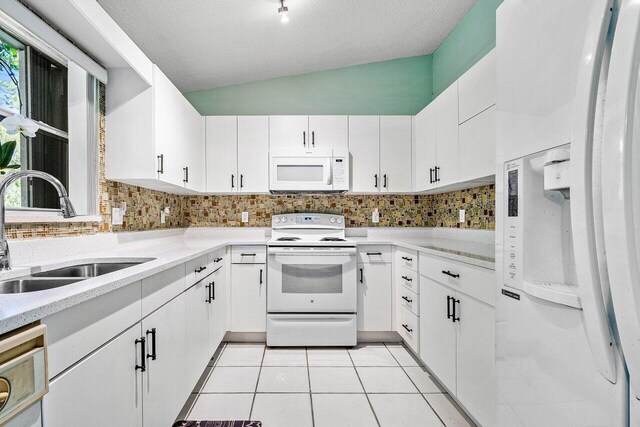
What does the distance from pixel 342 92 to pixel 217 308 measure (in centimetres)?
245

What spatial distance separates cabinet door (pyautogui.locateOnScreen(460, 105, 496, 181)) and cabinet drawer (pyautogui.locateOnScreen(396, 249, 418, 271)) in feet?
2.20

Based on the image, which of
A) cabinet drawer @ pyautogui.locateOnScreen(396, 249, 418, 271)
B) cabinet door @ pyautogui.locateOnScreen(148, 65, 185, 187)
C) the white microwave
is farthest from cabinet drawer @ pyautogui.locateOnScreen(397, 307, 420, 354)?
cabinet door @ pyautogui.locateOnScreen(148, 65, 185, 187)

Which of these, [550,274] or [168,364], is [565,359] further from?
[168,364]

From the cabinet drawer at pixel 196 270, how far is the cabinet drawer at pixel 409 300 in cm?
151

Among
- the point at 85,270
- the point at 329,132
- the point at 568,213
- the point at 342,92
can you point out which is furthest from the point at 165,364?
the point at 342,92

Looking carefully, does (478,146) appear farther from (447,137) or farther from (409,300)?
(409,300)

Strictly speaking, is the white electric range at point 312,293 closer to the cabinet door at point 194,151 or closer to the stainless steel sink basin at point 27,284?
the cabinet door at point 194,151

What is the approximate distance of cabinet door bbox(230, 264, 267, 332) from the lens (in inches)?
108

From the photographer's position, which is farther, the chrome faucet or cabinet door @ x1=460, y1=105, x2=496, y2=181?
cabinet door @ x1=460, y1=105, x2=496, y2=181

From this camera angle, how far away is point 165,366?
144 centimetres

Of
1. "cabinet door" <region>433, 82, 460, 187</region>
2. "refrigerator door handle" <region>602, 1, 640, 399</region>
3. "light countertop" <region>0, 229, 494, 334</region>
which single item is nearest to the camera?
"refrigerator door handle" <region>602, 1, 640, 399</region>

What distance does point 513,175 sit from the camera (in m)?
1.03

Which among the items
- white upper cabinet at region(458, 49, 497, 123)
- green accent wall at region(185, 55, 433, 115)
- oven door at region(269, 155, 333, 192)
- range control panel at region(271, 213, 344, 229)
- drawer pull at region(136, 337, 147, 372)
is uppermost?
green accent wall at region(185, 55, 433, 115)

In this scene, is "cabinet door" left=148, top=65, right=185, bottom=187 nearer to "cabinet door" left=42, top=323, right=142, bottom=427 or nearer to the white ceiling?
the white ceiling
